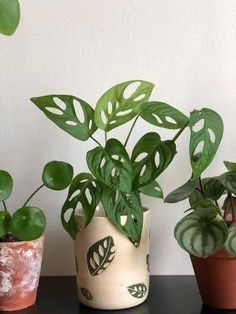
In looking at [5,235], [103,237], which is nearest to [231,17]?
[103,237]

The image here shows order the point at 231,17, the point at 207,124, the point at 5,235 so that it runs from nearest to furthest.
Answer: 1. the point at 207,124
2. the point at 5,235
3. the point at 231,17

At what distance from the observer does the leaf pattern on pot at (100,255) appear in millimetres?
901

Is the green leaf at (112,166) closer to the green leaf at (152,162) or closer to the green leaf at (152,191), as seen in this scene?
the green leaf at (152,162)

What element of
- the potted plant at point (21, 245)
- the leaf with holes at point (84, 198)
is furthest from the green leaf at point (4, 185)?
the leaf with holes at point (84, 198)

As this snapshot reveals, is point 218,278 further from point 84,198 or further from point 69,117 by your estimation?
point 69,117

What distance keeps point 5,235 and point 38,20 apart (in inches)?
19.2

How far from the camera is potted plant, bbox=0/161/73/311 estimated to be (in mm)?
907

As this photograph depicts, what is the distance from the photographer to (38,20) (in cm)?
111

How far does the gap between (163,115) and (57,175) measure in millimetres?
231

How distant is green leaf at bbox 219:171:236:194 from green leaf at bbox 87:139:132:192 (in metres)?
0.17

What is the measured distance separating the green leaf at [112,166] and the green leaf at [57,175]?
99 millimetres

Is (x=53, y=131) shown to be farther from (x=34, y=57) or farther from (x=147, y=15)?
(x=147, y=15)

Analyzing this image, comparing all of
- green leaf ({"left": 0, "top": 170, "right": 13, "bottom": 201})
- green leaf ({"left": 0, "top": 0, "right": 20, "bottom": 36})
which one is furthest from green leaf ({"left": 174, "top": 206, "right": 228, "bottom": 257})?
green leaf ({"left": 0, "top": 0, "right": 20, "bottom": 36})

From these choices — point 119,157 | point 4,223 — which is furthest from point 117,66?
point 4,223
